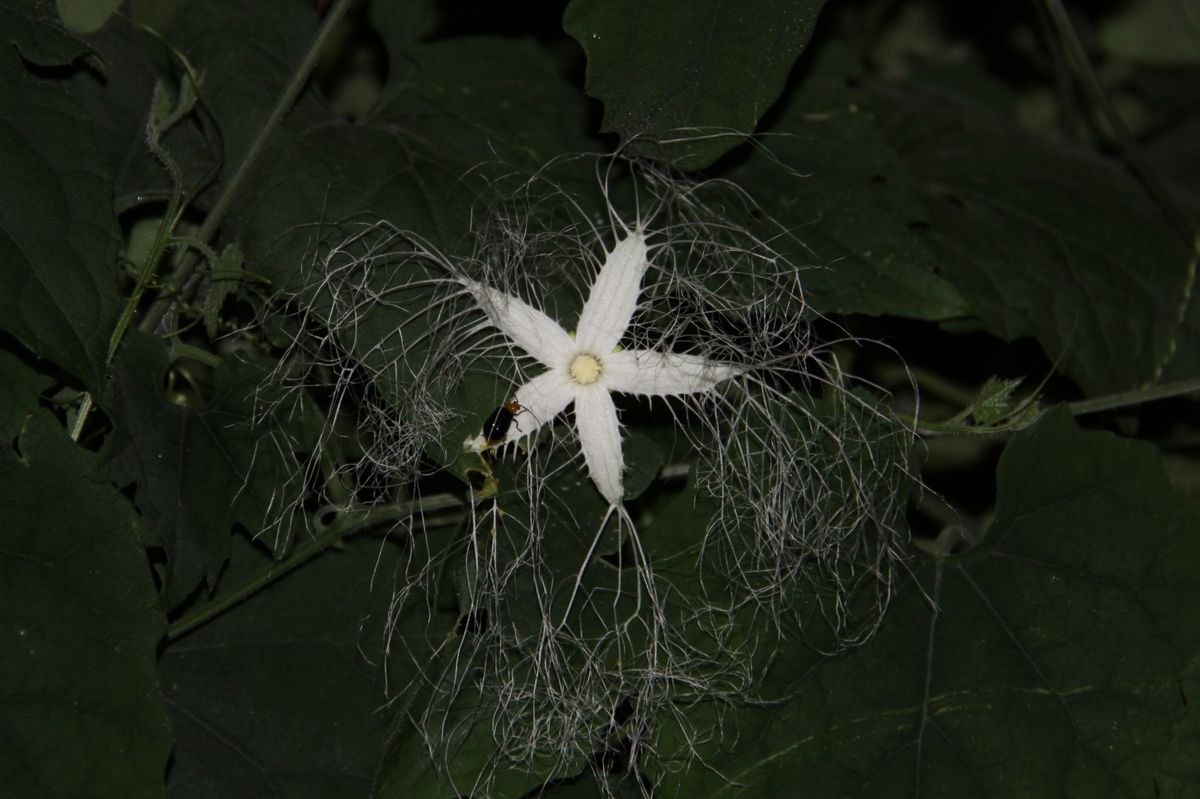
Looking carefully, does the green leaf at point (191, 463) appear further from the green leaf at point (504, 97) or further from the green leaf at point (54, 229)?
the green leaf at point (504, 97)

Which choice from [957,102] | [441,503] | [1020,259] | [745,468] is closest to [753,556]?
[745,468]

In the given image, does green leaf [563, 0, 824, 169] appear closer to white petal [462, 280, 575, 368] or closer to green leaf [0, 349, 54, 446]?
white petal [462, 280, 575, 368]

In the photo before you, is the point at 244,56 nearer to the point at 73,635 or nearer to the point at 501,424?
the point at 501,424

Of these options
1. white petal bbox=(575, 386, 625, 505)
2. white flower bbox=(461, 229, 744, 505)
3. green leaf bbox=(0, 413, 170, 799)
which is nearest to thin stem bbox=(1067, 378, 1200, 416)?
white flower bbox=(461, 229, 744, 505)

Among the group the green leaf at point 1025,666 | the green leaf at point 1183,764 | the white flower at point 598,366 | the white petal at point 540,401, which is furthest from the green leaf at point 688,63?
the green leaf at point 1183,764

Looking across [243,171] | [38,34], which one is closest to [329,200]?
[243,171]

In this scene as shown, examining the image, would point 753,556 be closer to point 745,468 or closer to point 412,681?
point 745,468
